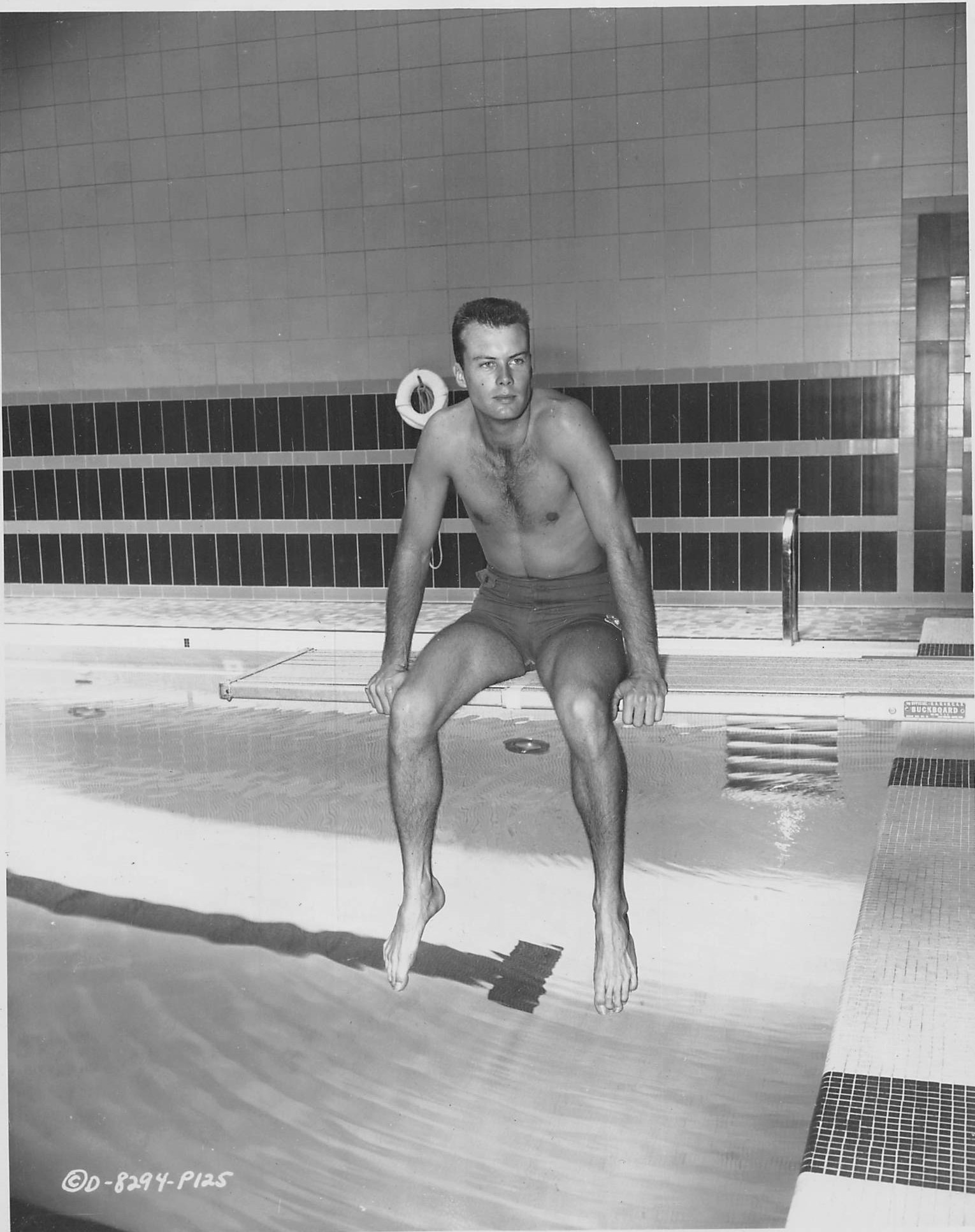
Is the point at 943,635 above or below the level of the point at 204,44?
below

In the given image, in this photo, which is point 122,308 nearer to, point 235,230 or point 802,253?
point 235,230

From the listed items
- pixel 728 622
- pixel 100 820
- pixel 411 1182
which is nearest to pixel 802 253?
pixel 728 622

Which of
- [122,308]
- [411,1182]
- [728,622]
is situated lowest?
[411,1182]

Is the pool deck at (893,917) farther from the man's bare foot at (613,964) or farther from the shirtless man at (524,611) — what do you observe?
the shirtless man at (524,611)

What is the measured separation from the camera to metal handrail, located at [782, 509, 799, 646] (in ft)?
17.6

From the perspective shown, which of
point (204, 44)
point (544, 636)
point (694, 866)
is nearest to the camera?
point (544, 636)

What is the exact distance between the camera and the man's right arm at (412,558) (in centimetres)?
276

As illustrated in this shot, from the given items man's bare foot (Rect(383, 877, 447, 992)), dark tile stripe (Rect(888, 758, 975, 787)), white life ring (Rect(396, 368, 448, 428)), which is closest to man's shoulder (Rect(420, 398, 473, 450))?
man's bare foot (Rect(383, 877, 447, 992))

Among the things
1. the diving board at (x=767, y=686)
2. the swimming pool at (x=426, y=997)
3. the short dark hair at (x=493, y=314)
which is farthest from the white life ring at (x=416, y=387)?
the short dark hair at (x=493, y=314)

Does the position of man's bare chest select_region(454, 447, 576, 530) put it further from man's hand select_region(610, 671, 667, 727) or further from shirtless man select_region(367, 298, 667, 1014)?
man's hand select_region(610, 671, 667, 727)

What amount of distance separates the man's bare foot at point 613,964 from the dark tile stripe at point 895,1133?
558mm

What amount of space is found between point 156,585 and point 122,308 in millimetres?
1814

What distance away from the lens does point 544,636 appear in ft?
9.37

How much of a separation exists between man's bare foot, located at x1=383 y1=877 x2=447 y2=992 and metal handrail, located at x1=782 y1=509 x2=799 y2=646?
3085 millimetres
